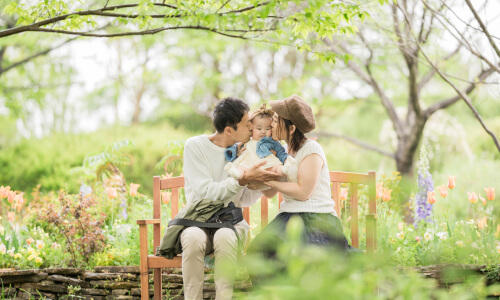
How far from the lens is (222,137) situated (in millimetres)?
3562

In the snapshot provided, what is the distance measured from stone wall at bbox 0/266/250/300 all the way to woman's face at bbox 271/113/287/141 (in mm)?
1592

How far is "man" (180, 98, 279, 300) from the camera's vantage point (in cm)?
326

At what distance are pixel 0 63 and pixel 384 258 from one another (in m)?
9.71

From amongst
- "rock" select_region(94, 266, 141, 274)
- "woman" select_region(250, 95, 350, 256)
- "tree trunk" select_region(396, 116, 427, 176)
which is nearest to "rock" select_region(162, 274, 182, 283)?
"rock" select_region(94, 266, 141, 274)

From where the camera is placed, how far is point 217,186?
3.34m

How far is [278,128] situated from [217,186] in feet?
1.70

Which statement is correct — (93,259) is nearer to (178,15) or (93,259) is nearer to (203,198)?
(203,198)

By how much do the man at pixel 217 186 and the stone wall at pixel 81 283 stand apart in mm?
1170

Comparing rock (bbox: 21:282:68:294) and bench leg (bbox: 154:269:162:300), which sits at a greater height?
bench leg (bbox: 154:269:162:300)

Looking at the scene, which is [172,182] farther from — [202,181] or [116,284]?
[116,284]

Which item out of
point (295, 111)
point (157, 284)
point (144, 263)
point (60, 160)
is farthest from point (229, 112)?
point (60, 160)

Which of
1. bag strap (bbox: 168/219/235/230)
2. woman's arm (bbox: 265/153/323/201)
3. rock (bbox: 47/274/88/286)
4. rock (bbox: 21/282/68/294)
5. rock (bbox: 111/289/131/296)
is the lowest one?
rock (bbox: 111/289/131/296)

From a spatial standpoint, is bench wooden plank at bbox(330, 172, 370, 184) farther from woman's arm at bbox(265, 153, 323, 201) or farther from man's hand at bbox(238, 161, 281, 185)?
man's hand at bbox(238, 161, 281, 185)

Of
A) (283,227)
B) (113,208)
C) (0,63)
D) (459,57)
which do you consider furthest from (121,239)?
(0,63)
